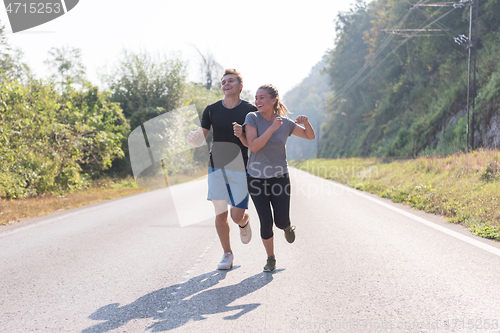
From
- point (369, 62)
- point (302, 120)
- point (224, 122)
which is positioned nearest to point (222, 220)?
point (224, 122)

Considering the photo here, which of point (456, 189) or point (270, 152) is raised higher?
point (270, 152)

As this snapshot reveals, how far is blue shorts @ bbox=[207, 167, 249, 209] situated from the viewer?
442 cm

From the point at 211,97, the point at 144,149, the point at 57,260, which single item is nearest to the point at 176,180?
the point at 144,149

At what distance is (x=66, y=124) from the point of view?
16.8 meters

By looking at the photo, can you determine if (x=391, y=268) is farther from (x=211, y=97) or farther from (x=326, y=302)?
(x=211, y=97)

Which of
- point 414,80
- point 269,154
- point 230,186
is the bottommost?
point 414,80

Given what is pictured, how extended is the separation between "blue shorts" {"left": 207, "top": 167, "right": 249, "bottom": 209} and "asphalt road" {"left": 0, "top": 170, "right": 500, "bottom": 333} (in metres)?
0.81

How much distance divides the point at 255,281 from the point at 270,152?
133cm

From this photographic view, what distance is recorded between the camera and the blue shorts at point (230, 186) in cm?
442

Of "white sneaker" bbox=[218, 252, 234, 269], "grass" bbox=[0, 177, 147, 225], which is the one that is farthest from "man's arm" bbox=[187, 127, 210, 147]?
"grass" bbox=[0, 177, 147, 225]

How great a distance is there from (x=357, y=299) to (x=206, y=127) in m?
2.36

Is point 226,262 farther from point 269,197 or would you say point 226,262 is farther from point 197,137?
point 197,137

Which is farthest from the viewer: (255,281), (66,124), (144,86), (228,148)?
(144,86)

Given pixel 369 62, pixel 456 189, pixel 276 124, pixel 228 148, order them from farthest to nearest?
pixel 369 62
pixel 456 189
pixel 228 148
pixel 276 124
